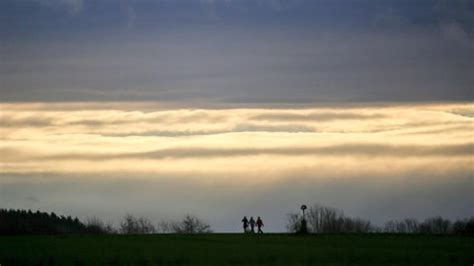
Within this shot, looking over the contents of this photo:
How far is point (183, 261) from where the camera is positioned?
164 feet

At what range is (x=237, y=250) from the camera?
55.7 meters

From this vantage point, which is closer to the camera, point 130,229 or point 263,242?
point 263,242

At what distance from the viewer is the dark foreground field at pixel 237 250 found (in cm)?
5062

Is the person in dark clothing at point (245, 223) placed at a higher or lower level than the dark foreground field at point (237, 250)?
higher

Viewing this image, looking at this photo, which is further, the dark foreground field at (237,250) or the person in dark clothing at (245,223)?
the person in dark clothing at (245,223)

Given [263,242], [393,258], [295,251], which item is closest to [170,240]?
[263,242]

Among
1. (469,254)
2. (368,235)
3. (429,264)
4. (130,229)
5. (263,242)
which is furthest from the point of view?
(130,229)

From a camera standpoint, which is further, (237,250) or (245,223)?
(245,223)

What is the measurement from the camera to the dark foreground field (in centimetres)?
5062

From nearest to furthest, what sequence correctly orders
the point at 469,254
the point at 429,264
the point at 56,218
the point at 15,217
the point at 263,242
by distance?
1. the point at 429,264
2. the point at 469,254
3. the point at 263,242
4. the point at 15,217
5. the point at 56,218

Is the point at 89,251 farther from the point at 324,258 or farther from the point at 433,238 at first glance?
the point at 433,238

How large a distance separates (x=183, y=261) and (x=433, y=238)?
21.2m

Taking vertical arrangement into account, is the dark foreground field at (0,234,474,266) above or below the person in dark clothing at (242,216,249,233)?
below

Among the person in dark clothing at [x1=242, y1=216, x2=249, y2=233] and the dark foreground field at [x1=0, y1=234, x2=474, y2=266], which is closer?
the dark foreground field at [x1=0, y1=234, x2=474, y2=266]
